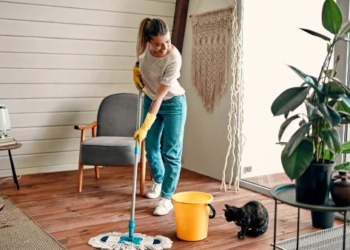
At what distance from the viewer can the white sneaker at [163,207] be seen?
2.93 meters

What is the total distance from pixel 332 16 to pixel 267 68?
1.92m

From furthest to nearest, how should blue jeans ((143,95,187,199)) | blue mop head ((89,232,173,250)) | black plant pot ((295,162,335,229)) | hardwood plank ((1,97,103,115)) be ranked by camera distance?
hardwood plank ((1,97,103,115))
blue jeans ((143,95,187,199))
blue mop head ((89,232,173,250))
black plant pot ((295,162,335,229))

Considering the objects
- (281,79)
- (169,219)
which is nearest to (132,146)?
(169,219)

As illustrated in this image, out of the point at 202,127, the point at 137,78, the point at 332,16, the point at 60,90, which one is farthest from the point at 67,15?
the point at 332,16

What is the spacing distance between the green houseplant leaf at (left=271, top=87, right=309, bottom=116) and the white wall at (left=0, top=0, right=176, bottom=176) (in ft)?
8.67

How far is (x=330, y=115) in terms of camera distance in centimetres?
160

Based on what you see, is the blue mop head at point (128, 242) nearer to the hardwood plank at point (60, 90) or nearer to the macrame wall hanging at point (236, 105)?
the macrame wall hanging at point (236, 105)

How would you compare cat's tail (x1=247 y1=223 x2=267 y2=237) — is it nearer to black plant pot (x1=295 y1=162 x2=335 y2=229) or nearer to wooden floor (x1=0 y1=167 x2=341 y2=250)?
wooden floor (x1=0 y1=167 x2=341 y2=250)

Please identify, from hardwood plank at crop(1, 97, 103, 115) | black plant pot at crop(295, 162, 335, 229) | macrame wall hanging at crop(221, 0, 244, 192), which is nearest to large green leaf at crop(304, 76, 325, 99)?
black plant pot at crop(295, 162, 335, 229)

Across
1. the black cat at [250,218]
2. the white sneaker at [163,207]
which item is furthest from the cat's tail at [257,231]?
the white sneaker at [163,207]

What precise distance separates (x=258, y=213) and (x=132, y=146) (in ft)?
3.90

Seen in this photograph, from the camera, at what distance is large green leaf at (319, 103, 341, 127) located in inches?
62.1

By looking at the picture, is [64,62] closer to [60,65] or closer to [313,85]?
[60,65]

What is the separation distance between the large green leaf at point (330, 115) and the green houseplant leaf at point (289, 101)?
86 millimetres
